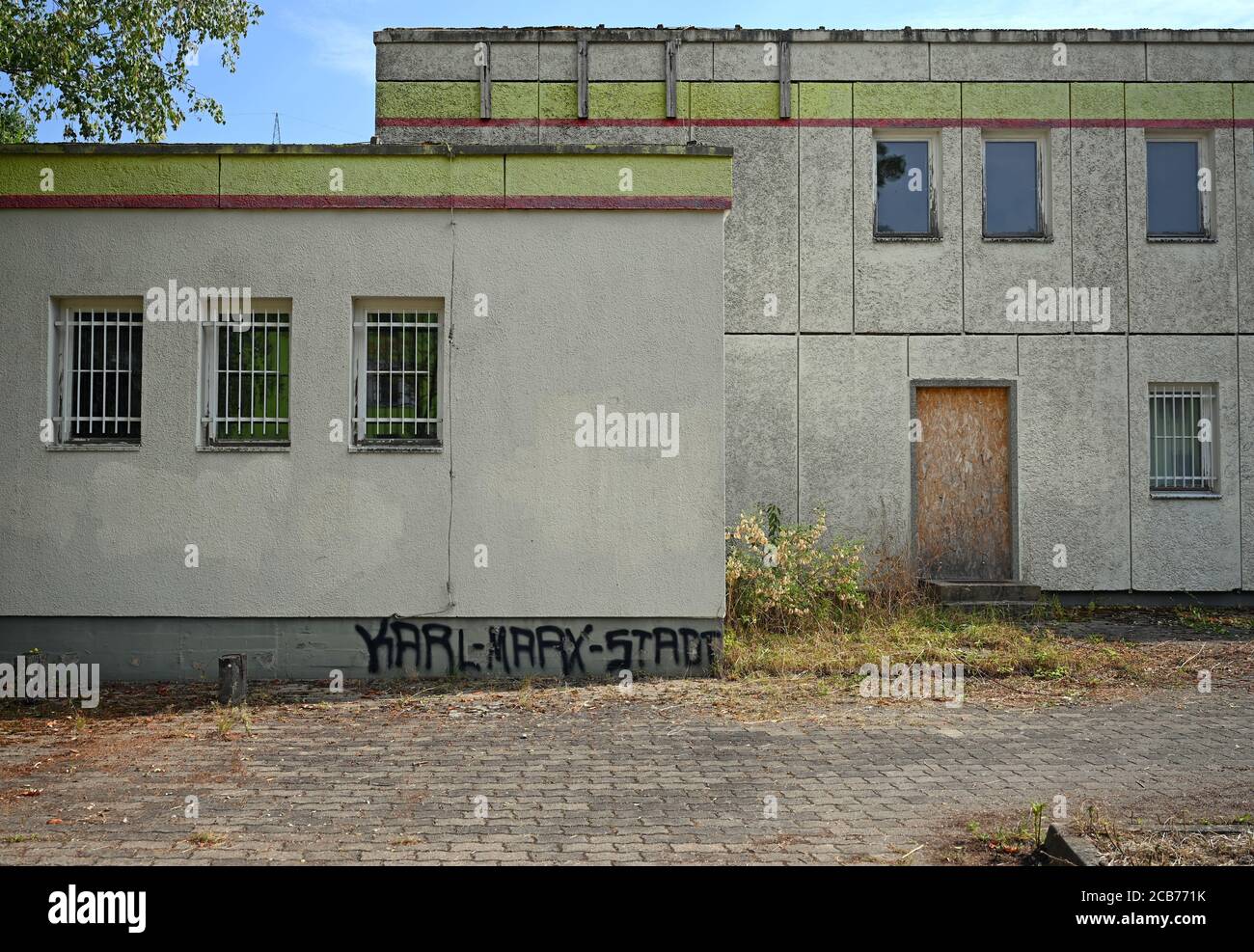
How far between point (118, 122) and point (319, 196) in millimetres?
12660

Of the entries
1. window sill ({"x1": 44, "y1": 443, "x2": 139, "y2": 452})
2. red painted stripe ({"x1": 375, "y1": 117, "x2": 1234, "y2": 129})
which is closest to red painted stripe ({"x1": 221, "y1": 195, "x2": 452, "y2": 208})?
window sill ({"x1": 44, "y1": 443, "x2": 139, "y2": 452})

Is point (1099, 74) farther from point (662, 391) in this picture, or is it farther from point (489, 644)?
point (489, 644)

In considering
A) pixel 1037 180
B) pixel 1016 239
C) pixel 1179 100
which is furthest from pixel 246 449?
pixel 1179 100

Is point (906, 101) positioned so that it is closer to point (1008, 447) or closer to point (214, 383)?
point (1008, 447)

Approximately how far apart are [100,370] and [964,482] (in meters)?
9.35

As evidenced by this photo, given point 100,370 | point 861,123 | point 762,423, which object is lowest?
point 762,423

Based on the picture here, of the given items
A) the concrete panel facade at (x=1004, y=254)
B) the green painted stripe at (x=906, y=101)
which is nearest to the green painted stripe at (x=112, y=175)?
the green painted stripe at (x=906, y=101)

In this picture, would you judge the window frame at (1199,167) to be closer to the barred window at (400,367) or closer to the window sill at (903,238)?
the window sill at (903,238)

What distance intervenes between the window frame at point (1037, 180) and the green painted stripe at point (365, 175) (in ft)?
21.9

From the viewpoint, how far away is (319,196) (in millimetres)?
8812

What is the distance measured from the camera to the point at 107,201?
28.8 feet

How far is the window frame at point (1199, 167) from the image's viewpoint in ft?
41.7
